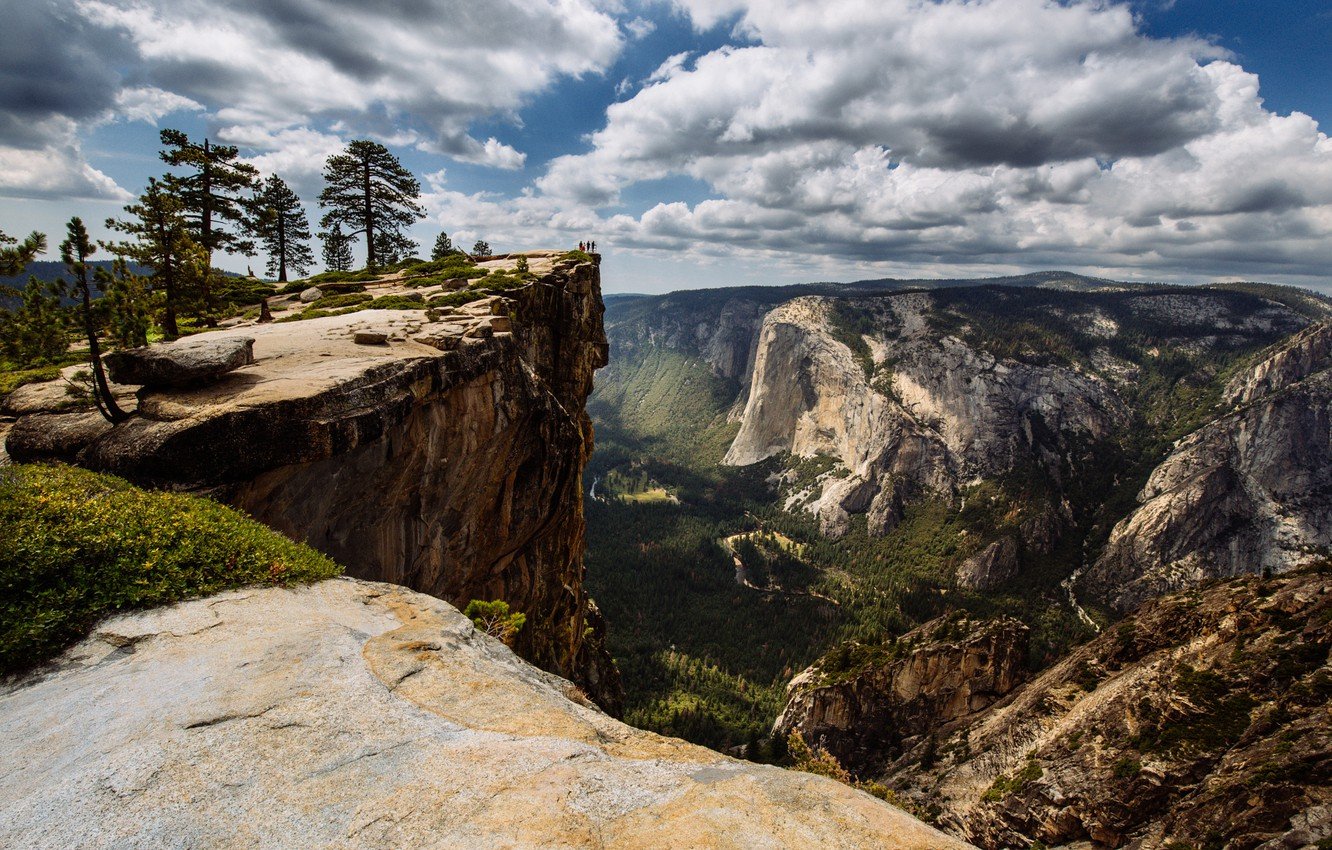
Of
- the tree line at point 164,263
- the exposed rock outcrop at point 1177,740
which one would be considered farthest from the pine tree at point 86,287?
the exposed rock outcrop at point 1177,740

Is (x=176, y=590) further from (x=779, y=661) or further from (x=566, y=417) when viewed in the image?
(x=779, y=661)

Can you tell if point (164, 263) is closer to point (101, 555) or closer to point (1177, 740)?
point (101, 555)

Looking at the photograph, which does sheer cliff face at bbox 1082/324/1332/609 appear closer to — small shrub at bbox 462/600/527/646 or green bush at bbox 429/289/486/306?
small shrub at bbox 462/600/527/646

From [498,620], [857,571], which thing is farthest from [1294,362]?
[498,620]

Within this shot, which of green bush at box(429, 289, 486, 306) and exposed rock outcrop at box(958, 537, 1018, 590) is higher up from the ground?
green bush at box(429, 289, 486, 306)

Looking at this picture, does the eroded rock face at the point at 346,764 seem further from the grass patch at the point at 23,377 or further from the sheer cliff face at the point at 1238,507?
the sheer cliff face at the point at 1238,507

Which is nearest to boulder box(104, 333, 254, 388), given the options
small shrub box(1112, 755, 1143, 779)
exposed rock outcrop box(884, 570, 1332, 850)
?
exposed rock outcrop box(884, 570, 1332, 850)
